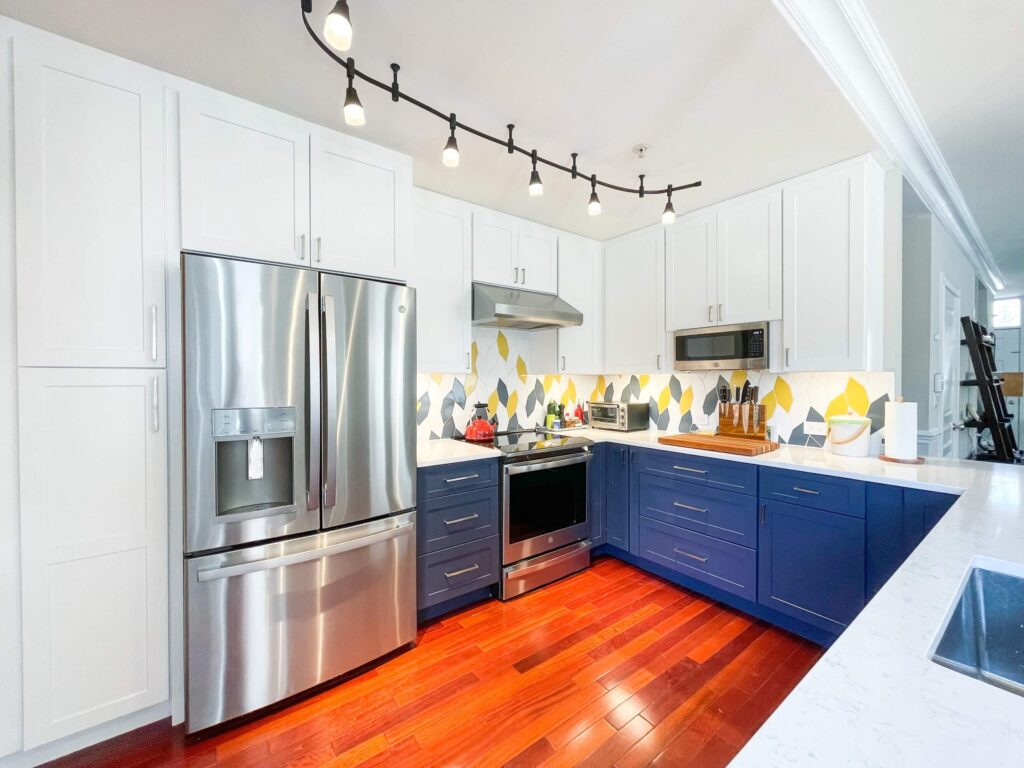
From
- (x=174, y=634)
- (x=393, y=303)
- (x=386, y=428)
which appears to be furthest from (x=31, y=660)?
(x=393, y=303)

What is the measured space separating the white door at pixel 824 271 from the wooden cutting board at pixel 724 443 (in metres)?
0.48

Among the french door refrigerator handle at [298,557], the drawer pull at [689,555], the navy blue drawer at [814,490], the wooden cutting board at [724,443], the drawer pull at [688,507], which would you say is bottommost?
the drawer pull at [689,555]

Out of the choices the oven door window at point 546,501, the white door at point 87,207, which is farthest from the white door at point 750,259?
the white door at point 87,207

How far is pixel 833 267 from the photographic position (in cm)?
242

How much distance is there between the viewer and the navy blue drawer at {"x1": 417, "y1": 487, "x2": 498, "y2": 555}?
7.76 feet

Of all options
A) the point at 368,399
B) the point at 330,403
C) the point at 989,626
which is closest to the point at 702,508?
the point at 989,626

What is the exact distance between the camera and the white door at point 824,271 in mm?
2346

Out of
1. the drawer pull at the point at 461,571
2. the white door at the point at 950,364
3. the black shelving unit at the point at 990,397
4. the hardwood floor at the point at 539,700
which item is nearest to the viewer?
the hardwood floor at the point at 539,700

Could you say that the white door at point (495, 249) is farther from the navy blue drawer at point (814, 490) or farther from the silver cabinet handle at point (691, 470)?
the navy blue drawer at point (814, 490)

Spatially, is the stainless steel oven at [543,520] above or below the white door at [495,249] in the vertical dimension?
below

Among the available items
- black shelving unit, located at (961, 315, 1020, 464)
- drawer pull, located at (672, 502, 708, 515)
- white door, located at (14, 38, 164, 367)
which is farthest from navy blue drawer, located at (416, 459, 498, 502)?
black shelving unit, located at (961, 315, 1020, 464)

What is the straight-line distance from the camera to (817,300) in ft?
8.17

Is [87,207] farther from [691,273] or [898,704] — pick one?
[691,273]

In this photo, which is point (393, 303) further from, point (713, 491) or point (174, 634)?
point (713, 491)
